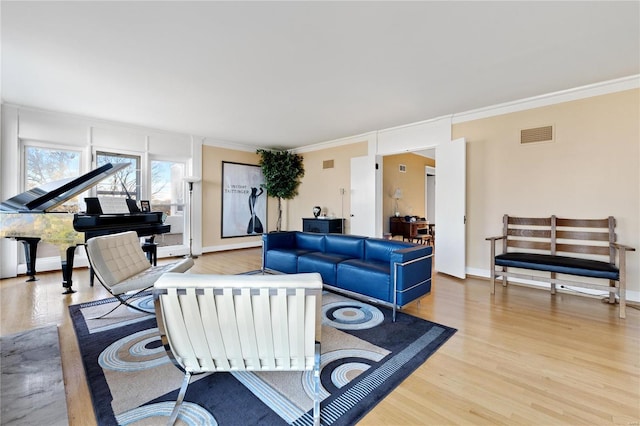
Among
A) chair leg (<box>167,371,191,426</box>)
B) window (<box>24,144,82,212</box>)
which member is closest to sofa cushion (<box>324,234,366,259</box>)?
chair leg (<box>167,371,191,426</box>)

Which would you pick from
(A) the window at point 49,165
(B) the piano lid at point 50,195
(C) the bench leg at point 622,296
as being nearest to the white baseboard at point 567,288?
(C) the bench leg at point 622,296

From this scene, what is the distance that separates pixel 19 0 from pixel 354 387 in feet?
11.9

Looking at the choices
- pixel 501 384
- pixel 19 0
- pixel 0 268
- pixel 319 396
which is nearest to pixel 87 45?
pixel 19 0

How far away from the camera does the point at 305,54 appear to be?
282 cm

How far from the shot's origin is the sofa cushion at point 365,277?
9.44 ft

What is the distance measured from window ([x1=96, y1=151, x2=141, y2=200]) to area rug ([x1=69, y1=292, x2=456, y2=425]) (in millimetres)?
3219

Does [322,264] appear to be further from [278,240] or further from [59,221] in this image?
[59,221]

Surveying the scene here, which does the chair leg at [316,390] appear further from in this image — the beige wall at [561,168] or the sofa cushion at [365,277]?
the beige wall at [561,168]

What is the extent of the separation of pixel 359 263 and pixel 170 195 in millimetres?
4768

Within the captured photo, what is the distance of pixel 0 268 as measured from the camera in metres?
4.24

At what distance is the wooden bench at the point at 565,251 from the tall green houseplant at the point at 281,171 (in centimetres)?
486

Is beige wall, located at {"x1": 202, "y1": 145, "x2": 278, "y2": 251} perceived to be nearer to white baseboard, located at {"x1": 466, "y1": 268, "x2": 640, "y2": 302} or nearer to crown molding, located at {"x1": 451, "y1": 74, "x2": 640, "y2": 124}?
crown molding, located at {"x1": 451, "y1": 74, "x2": 640, "y2": 124}

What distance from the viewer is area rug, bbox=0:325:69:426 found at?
5.01 feet

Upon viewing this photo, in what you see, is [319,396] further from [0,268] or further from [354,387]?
[0,268]
